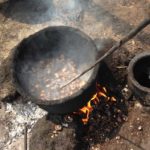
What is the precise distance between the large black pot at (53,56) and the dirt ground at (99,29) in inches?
27.1

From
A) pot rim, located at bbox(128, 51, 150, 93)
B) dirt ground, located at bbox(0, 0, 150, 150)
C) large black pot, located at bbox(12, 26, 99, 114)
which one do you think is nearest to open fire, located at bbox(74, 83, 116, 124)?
large black pot, located at bbox(12, 26, 99, 114)

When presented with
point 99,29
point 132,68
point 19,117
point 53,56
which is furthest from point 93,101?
point 99,29

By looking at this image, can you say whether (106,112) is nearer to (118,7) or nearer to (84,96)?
(84,96)

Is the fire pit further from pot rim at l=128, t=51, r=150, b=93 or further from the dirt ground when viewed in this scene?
the dirt ground

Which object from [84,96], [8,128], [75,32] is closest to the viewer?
[84,96]

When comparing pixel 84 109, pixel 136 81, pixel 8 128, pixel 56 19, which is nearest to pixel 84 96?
pixel 84 109

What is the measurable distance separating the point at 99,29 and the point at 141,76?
4.72 feet

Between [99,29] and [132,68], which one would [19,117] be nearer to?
[132,68]

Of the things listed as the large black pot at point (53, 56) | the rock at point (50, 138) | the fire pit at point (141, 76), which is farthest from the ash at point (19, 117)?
the fire pit at point (141, 76)

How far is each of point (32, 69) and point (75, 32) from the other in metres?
1.00

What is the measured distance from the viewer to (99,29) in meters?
7.28

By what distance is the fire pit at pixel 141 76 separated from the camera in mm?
5953

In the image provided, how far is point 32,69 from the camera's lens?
20.9ft

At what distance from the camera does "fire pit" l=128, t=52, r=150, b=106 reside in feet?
19.5
